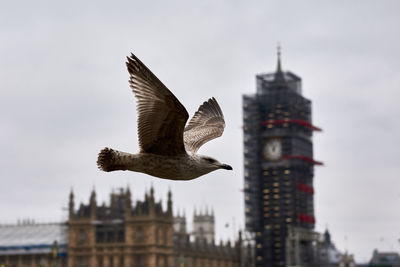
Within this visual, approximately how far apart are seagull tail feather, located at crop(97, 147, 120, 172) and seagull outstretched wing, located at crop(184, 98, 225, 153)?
2.13 m

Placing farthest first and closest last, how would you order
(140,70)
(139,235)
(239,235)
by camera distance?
1. (239,235)
2. (139,235)
3. (140,70)

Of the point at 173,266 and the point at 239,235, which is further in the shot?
the point at 239,235

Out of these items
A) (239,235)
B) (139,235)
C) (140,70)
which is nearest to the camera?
(140,70)

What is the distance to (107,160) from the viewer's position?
26.8 feet

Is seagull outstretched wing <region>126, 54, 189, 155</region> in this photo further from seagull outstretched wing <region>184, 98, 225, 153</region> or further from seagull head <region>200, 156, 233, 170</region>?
seagull outstretched wing <region>184, 98, 225, 153</region>

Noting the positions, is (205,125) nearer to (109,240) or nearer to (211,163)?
(211,163)

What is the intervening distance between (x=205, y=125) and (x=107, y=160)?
330 centimetres

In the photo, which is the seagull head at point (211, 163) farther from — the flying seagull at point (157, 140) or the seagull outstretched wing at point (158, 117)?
the seagull outstretched wing at point (158, 117)

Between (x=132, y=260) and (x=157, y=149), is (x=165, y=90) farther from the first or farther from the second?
(x=132, y=260)

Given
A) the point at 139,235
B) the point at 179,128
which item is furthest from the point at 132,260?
the point at 179,128

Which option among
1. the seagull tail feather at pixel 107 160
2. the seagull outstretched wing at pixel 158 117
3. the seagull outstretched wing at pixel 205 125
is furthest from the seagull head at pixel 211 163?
the seagull outstretched wing at pixel 205 125

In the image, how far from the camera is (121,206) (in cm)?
15275

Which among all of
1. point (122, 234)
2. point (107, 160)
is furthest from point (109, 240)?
point (107, 160)

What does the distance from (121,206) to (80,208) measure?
26.2 ft
